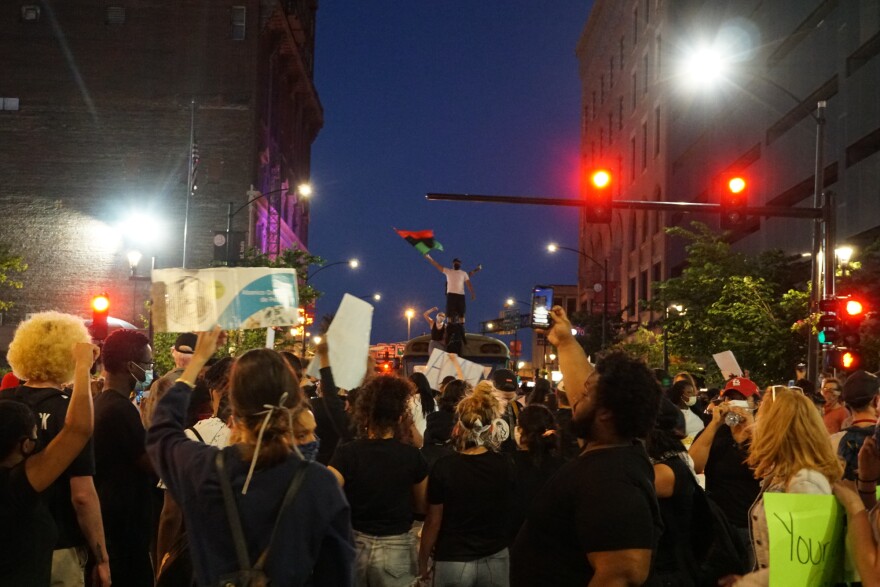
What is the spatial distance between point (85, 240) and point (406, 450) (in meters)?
47.1

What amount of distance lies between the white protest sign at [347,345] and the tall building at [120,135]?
4602cm

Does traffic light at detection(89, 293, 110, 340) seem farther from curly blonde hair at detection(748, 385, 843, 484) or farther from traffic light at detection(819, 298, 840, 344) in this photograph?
curly blonde hair at detection(748, 385, 843, 484)

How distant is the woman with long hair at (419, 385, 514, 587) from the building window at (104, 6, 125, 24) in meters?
50.5

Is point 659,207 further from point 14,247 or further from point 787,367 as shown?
point 14,247

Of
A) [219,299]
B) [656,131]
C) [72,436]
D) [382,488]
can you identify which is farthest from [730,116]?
[72,436]

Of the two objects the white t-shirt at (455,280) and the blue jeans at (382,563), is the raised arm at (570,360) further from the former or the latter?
the white t-shirt at (455,280)

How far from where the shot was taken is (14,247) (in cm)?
4919

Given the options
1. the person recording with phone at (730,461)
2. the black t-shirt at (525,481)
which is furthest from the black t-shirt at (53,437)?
the person recording with phone at (730,461)

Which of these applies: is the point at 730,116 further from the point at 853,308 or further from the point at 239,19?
the point at 853,308

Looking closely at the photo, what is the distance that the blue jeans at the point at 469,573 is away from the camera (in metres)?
6.23

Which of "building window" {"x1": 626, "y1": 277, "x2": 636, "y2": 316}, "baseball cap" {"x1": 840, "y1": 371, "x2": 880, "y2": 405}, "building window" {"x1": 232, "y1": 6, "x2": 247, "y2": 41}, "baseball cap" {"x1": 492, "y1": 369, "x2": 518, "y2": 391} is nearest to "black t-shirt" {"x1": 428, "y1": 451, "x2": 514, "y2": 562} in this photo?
"baseball cap" {"x1": 840, "y1": 371, "x2": 880, "y2": 405}

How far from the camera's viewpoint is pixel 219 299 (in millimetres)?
4703

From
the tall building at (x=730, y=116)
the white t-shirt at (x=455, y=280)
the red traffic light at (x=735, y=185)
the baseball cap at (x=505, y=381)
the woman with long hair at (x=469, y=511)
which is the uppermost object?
the tall building at (x=730, y=116)

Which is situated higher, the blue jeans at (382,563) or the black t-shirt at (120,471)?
the black t-shirt at (120,471)
